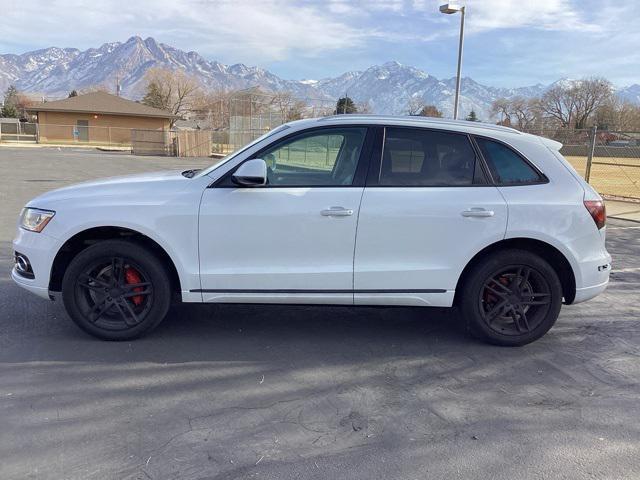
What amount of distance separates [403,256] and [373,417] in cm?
138

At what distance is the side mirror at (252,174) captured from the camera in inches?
161

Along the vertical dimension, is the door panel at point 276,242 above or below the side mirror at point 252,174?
below

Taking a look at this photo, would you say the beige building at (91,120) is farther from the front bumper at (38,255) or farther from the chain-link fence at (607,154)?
the front bumper at (38,255)

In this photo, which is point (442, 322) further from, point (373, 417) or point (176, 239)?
point (176, 239)

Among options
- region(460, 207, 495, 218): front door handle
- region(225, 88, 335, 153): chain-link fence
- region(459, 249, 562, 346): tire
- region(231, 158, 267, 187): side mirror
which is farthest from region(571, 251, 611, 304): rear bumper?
region(225, 88, 335, 153): chain-link fence

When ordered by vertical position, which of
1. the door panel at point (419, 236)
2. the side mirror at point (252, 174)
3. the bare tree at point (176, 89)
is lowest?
the door panel at point (419, 236)

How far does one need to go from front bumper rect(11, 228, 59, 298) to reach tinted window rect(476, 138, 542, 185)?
Answer: 352 centimetres

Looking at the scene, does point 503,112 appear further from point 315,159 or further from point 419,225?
point 419,225

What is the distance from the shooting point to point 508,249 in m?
4.38

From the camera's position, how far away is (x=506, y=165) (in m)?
4.41

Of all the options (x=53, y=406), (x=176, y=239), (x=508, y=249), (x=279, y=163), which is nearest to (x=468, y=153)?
(x=508, y=249)

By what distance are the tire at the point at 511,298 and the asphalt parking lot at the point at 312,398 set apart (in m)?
0.16

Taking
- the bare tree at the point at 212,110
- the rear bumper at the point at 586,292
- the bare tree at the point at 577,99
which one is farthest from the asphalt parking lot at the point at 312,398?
the bare tree at the point at 577,99

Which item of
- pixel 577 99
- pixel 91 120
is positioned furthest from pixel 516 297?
pixel 577 99
